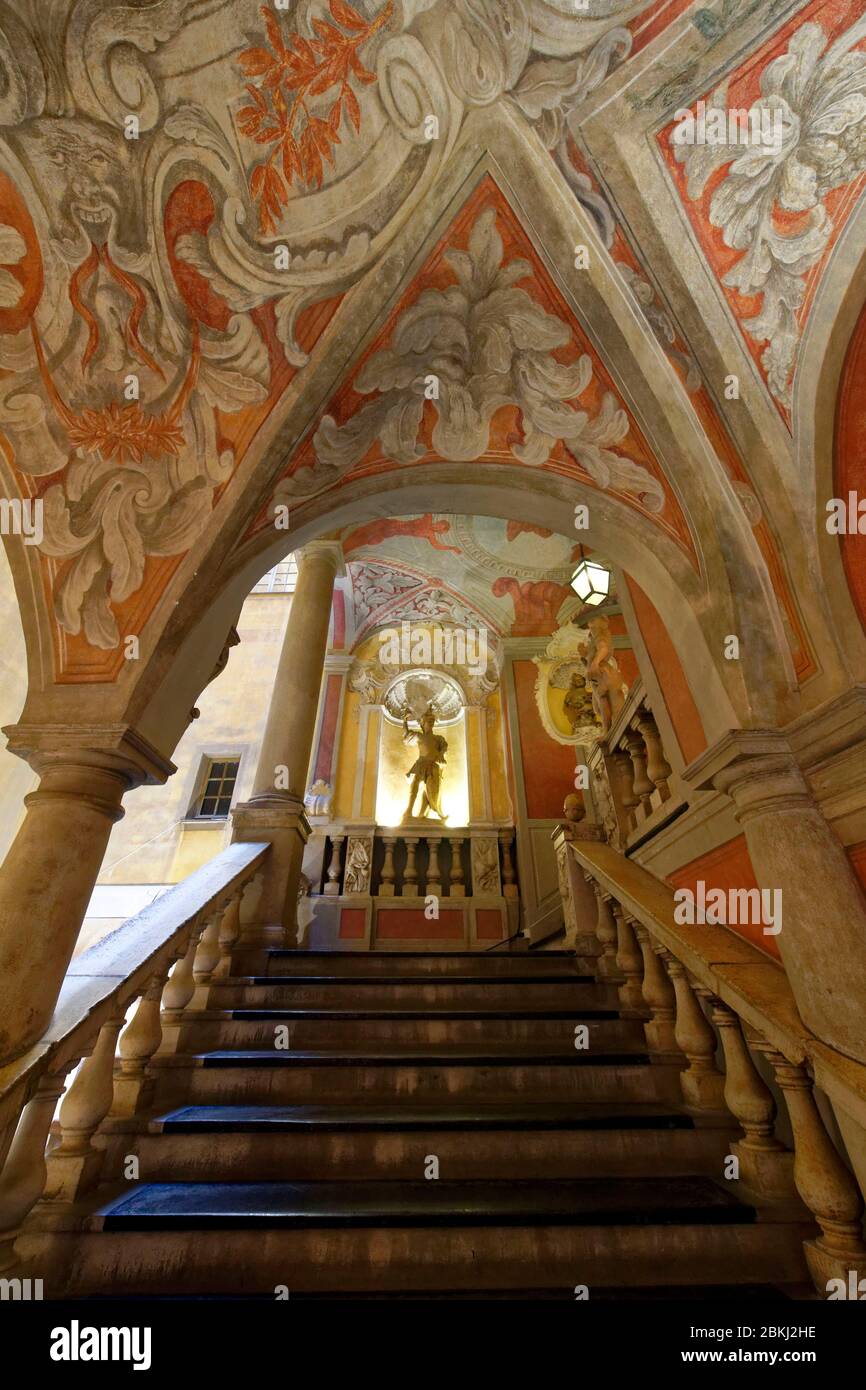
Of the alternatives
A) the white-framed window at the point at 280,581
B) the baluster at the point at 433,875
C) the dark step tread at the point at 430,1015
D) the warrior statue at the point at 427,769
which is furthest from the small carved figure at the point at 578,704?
the white-framed window at the point at 280,581

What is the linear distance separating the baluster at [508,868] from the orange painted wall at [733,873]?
12.2ft

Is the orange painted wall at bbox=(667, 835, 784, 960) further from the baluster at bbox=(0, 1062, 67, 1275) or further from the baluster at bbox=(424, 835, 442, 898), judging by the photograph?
the baluster at bbox=(424, 835, 442, 898)

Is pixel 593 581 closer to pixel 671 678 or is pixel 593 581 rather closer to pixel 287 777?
pixel 671 678

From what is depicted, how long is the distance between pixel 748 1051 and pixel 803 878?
Answer: 695 millimetres

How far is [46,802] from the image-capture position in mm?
2191

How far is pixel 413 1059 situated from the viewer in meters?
2.44

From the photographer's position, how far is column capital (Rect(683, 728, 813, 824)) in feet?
7.86

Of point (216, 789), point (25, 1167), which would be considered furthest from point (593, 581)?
point (216, 789)

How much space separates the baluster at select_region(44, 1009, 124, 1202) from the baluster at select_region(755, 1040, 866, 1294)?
7.41ft

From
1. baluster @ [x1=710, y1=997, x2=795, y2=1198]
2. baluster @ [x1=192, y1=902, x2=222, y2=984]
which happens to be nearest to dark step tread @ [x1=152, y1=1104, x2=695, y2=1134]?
baluster @ [x1=710, y1=997, x2=795, y2=1198]

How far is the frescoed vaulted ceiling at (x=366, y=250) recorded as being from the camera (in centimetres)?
239
